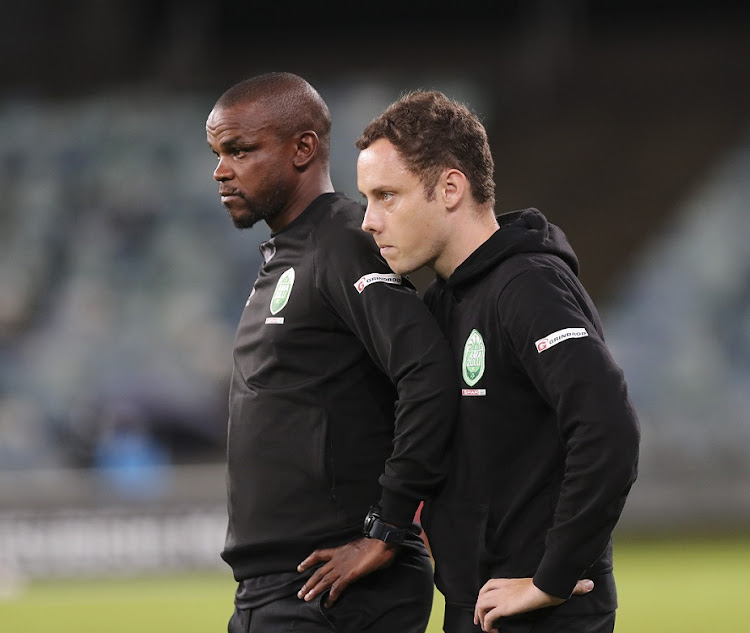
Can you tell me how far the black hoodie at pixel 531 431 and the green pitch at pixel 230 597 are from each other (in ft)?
13.8

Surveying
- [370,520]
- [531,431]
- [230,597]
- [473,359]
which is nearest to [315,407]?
[370,520]

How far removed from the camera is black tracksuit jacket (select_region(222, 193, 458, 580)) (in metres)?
3.21

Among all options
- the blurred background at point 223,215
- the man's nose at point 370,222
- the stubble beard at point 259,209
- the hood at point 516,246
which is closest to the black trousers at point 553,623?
the hood at point 516,246

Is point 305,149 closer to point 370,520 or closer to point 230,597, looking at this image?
point 370,520

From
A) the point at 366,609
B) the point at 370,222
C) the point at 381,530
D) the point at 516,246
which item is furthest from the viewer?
the point at 366,609

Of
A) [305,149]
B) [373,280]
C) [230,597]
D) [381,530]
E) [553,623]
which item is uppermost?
[305,149]

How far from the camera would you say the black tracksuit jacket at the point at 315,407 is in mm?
3215

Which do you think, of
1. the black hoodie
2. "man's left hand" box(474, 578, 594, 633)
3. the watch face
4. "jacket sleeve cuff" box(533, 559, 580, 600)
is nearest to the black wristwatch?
the watch face

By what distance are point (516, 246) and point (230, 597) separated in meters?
5.72

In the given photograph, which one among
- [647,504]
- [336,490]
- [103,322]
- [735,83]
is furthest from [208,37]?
[336,490]

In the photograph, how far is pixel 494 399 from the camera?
9.42ft

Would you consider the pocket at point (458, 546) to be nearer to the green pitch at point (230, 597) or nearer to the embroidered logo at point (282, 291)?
the embroidered logo at point (282, 291)

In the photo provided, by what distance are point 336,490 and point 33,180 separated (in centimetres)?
1209

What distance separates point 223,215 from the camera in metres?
14.0
